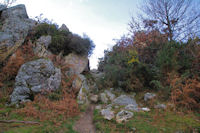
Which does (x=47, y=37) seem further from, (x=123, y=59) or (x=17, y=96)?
(x=123, y=59)

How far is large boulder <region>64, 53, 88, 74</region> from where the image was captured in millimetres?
10496

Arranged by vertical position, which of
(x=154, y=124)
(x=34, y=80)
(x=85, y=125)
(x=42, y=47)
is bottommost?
(x=85, y=125)

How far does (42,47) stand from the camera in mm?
9703

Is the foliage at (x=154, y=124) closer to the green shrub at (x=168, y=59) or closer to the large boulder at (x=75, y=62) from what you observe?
the green shrub at (x=168, y=59)

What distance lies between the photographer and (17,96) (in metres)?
6.04

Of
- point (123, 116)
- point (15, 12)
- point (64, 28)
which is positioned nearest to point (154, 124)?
point (123, 116)

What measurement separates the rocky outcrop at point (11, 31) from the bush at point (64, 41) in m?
1.64

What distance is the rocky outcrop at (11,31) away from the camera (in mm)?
7355

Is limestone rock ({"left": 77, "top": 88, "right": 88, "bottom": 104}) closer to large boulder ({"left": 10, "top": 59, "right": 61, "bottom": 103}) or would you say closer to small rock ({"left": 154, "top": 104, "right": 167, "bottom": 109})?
large boulder ({"left": 10, "top": 59, "right": 61, "bottom": 103})

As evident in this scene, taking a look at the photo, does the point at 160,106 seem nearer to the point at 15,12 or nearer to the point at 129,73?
the point at 129,73

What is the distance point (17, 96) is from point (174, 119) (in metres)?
7.35

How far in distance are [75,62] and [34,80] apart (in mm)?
4656

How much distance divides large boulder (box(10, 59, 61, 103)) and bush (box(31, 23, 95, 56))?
343 cm

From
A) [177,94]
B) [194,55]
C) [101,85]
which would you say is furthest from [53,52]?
[194,55]
